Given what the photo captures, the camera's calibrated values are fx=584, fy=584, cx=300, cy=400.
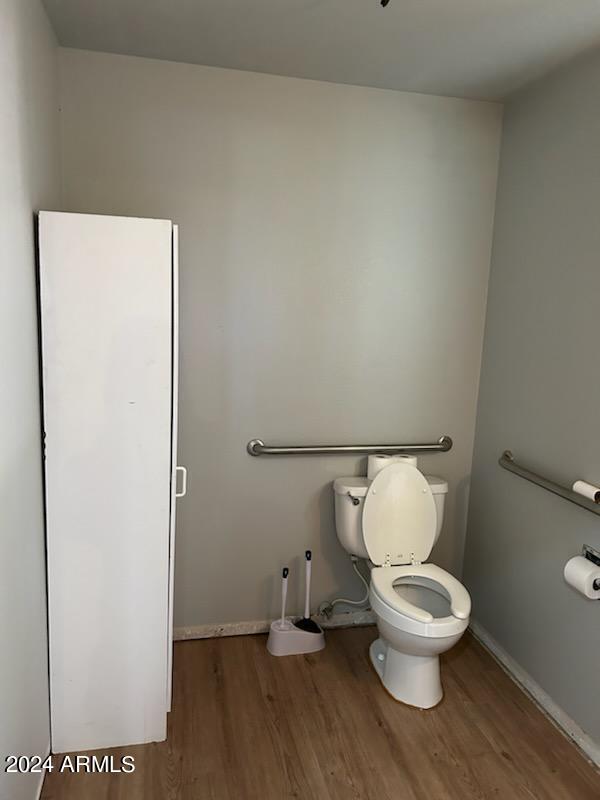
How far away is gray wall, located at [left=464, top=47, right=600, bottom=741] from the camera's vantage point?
206cm

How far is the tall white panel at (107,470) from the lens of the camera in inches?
68.3

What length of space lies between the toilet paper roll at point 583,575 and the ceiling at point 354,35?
175 centimetres

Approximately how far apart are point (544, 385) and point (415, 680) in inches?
49.0

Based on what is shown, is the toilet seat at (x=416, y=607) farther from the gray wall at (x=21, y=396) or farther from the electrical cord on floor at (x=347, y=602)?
the gray wall at (x=21, y=396)

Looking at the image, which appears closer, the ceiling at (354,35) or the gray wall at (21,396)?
the gray wall at (21,396)

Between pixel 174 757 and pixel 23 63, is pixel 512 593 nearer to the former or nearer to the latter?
pixel 174 757

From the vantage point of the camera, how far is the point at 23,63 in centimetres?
154

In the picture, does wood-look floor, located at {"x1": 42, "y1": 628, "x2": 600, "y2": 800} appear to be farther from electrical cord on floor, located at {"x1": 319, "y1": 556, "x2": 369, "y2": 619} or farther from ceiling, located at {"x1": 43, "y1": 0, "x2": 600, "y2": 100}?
ceiling, located at {"x1": 43, "y1": 0, "x2": 600, "y2": 100}

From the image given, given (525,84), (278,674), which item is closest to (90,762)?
(278,674)

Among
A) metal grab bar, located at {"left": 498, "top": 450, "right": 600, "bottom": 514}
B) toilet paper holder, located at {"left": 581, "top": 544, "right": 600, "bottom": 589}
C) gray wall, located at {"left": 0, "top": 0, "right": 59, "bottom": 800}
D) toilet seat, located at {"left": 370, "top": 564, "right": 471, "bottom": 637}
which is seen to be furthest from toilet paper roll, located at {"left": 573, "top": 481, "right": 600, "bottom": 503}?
gray wall, located at {"left": 0, "top": 0, "right": 59, "bottom": 800}

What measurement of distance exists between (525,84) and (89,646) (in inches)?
104

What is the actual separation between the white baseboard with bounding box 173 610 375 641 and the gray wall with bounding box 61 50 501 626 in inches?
1.6

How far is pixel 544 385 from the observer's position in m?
2.29

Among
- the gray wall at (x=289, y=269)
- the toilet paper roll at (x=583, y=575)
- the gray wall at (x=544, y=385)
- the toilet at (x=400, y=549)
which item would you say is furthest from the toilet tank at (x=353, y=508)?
the toilet paper roll at (x=583, y=575)
